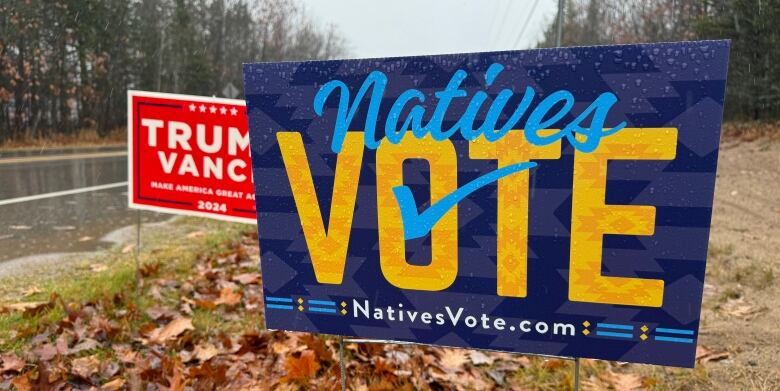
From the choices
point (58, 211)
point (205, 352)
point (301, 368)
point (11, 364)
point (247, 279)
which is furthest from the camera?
point (58, 211)

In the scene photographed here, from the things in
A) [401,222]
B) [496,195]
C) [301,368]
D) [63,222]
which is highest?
[496,195]

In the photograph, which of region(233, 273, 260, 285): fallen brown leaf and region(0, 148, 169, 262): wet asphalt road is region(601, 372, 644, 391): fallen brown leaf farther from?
region(0, 148, 169, 262): wet asphalt road

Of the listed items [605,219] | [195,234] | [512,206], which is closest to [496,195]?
[512,206]

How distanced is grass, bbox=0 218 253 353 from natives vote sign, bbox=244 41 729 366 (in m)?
1.82

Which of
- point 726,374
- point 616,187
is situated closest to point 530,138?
point 616,187

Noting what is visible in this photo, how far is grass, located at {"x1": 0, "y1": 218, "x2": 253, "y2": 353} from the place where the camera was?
3176mm

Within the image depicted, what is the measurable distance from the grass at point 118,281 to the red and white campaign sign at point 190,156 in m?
0.68

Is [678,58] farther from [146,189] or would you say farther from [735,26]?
[735,26]

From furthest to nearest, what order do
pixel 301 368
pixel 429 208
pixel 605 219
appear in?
pixel 301 368, pixel 429 208, pixel 605 219

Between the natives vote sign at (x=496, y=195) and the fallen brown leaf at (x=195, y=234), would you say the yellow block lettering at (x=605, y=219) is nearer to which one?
the natives vote sign at (x=496, y=195)

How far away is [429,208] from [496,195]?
0.65ft

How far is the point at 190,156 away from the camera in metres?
3.44

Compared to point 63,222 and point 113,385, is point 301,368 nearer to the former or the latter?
point 113,385

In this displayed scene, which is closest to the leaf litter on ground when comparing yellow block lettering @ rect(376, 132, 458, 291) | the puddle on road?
yellow block lettering @ rect(376, 132, 458, 291)
